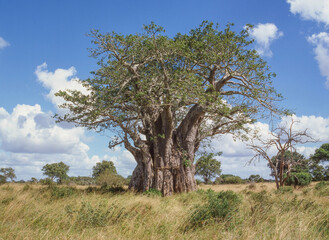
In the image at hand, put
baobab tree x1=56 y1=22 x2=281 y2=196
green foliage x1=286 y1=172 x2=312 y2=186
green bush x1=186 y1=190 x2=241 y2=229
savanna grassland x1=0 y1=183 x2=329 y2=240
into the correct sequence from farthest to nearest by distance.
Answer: green foliage x1=286 y1=172 x2=312 y2=186 < baobab tree x1=56 y1=22 x2=281 y2=196 < green bush x1=186 y1=190 x2=241 y2=229 < savanna grassland x1=0 y1=183 x2=329 y2=240

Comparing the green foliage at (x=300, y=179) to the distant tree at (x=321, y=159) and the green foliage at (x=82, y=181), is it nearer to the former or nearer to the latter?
the distant tree at (x=321, y=159)

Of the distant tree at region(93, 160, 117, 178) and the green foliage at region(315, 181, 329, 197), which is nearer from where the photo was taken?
the green foliage at region(315, 181, 329, 197)

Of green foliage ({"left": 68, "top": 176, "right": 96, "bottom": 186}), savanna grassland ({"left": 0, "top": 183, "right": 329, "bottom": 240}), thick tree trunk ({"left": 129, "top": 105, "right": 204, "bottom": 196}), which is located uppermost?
thick tree trunk ({"left": 129, "top": 105, "right": 204, "bottom": 196})

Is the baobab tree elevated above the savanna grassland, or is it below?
above

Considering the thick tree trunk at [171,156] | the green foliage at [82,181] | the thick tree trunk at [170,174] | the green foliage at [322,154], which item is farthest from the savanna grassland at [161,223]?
the green foliage at [322,154]

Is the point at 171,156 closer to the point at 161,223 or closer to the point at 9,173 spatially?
the point at 161,223

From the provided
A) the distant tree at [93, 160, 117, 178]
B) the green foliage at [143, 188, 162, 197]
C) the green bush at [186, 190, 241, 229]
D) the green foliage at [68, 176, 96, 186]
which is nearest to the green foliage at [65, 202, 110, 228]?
the green bush at [186, 190, 241, 229]

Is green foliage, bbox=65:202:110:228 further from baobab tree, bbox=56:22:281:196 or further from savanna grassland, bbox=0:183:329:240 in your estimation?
baobab tree, bbox=56:22:281:196

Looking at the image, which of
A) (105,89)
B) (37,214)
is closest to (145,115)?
(105,89)

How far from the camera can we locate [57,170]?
50.3 m

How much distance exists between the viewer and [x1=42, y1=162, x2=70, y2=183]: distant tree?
4972 centimetres

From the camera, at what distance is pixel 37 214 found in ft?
25.7

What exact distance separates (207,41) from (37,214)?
11593 millimetres

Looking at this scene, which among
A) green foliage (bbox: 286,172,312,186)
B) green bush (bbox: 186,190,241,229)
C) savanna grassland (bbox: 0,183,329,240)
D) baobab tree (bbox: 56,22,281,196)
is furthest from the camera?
green foliage (bbox: 286,172,312,186)
